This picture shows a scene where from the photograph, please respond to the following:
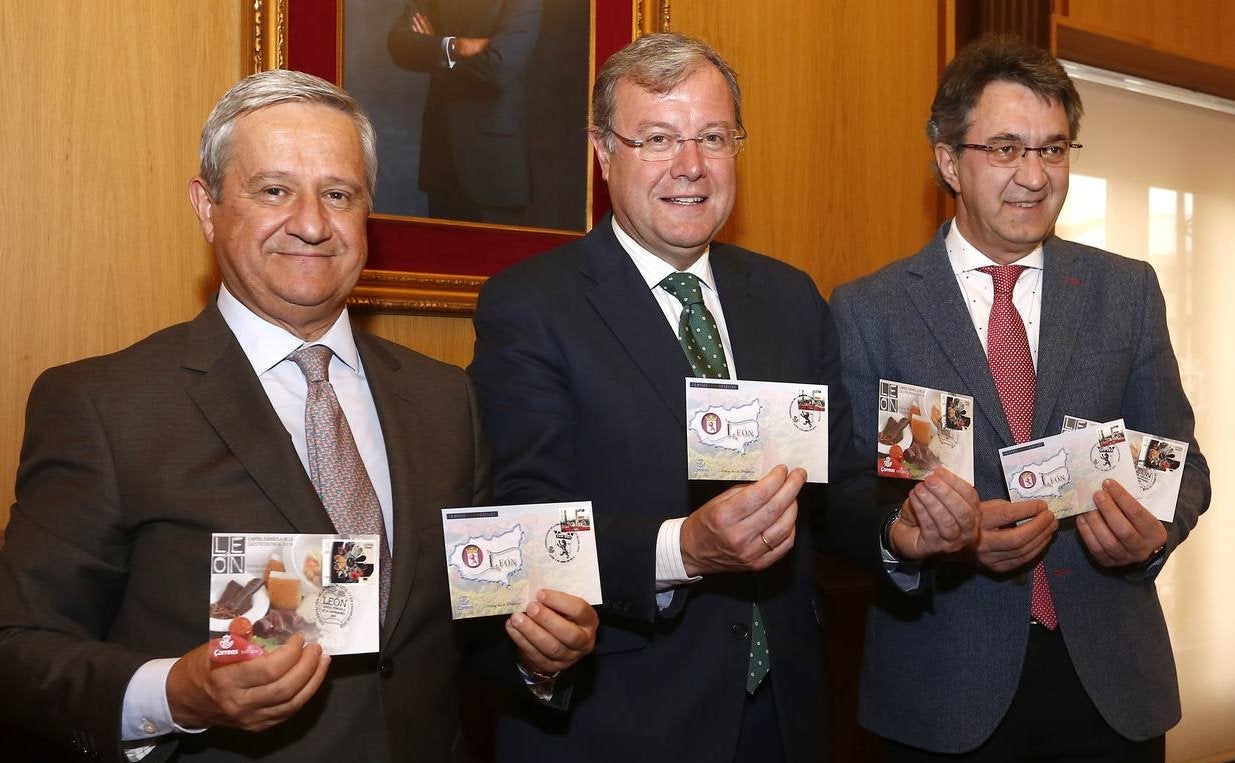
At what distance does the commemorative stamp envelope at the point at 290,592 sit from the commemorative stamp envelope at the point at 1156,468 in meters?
1.65

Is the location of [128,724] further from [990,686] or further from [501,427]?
[990,686]

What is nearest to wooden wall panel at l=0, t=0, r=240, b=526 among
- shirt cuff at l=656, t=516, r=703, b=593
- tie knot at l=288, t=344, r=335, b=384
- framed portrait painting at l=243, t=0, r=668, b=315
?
framed portrait painting at l=243, t=0, r=668, b=315

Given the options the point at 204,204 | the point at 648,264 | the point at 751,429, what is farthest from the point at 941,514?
the point at 204,204

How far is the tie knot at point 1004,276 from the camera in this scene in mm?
2828

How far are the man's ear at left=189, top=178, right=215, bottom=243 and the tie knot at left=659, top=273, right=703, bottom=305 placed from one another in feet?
3.22

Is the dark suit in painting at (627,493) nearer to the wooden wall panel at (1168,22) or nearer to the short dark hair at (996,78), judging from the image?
the short dark hair at (996,78)

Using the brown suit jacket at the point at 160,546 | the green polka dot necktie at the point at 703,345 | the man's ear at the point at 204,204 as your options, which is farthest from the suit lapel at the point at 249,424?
the green polka dot necktie at the point at 703,345

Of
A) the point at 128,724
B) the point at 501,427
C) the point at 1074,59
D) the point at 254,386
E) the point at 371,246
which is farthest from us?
the point at 1074,59

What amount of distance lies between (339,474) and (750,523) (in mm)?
774

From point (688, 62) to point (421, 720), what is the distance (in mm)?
1506

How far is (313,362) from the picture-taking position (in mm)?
2123

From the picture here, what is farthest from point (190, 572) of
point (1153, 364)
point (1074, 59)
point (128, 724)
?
point (1074, 59)

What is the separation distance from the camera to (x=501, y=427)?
236 cm

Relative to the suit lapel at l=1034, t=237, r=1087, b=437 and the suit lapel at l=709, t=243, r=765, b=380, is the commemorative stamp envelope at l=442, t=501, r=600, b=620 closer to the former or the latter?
the suit lapel at l=709, t=243, r=765, b=380
